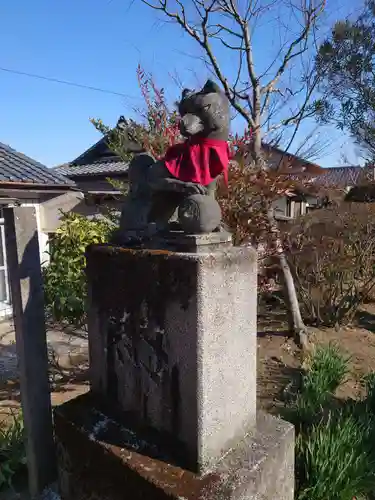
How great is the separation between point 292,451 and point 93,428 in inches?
46.8

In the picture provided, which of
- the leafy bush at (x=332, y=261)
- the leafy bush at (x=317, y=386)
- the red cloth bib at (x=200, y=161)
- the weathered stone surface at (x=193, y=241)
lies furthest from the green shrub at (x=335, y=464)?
the leafy bush at (x=332, y=261)

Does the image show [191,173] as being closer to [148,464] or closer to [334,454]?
[148,464]

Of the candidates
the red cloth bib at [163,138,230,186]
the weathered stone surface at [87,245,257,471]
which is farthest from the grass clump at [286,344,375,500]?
the red cloth bib at [163,138,230,186]

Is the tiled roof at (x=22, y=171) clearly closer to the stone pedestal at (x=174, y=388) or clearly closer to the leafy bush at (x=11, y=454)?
the leafy bush at (x=11, y=454)

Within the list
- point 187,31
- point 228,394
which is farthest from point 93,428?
point 187,31

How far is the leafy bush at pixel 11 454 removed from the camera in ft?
8.21

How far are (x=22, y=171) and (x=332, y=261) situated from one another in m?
6.13

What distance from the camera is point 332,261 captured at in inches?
231

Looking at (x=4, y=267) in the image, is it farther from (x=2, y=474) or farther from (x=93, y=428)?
(x=93, y=428)

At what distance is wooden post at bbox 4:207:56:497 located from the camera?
207 cm

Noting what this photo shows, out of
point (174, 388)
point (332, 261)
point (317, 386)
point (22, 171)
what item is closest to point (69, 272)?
point (174, 388)

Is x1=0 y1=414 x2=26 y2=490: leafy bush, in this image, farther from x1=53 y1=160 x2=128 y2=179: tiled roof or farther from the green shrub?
x1=53 y1=160 x2=128 y2=179: tiled roof

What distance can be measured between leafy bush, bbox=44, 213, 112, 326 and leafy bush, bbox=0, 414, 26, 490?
1569mm

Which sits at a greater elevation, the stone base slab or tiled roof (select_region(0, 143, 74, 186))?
tiled roof (select_region(0, 143, 74, 186))
